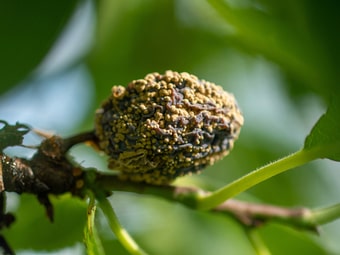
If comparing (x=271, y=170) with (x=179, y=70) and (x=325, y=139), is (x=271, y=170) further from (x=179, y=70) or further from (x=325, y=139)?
(x=179, y=70)

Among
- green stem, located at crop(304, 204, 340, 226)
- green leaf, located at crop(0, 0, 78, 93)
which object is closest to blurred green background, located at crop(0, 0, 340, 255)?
green leaf, located at crop(0, 0, 78, 93)

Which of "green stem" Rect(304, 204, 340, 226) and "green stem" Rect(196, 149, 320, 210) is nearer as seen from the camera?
"green stem" Rect(196, 149, 320, 210)

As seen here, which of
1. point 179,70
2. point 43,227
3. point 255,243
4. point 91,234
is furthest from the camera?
point 179,70

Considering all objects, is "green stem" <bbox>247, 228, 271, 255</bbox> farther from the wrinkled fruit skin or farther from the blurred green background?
the wrinkled fruit skin

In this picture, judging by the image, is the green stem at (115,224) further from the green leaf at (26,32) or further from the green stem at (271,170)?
the green leaf at (26,32)

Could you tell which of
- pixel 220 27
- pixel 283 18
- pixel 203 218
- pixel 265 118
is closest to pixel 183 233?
pixel 203 218

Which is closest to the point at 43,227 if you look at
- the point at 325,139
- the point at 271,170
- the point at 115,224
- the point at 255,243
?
the point at 115,224
